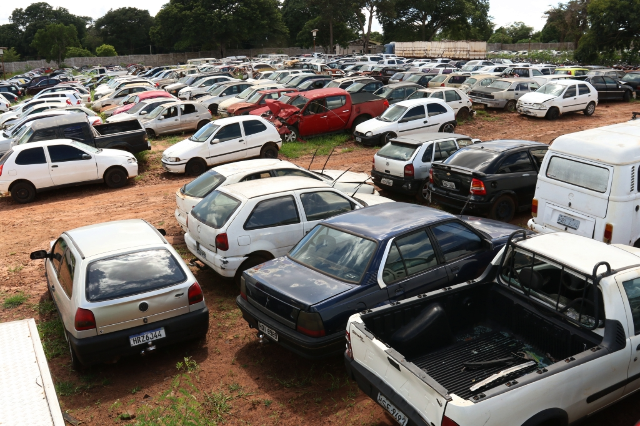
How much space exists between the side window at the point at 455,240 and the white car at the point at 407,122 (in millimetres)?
10475

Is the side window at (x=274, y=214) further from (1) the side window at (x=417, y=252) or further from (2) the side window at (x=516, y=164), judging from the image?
(2) the side window at (x=516, y=164)

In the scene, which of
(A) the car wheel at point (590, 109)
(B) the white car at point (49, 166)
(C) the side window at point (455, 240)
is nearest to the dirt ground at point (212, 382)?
(C) the side window at point (455, 240)

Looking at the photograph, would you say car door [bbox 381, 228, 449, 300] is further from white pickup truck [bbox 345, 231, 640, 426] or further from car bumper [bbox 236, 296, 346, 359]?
car bumper [bbox 236, 296, 346, 359]

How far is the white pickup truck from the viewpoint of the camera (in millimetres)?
4102

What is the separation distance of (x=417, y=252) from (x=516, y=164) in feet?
18.2

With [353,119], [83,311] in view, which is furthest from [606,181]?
[353,119]

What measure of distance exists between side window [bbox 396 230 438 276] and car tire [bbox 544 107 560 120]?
1764cm

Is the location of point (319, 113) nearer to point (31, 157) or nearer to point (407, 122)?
point (407, 122)

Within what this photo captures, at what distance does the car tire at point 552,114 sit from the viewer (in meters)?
21.6

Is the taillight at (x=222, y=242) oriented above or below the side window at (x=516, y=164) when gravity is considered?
below

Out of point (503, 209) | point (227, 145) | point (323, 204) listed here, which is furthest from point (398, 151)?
point (227, 145)

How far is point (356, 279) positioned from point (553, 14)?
257ft

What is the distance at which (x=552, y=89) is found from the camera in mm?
22359

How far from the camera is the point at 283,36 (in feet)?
262
